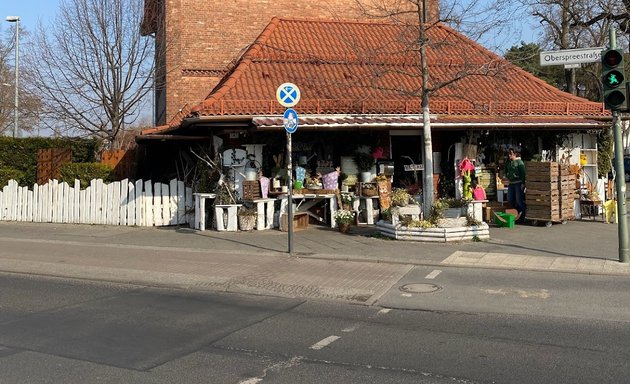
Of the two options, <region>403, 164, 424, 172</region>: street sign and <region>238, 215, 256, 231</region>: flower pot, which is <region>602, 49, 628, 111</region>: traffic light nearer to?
<region>403, 164, 424, 172</region>: street sign

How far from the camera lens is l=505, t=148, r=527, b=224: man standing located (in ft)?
49.6

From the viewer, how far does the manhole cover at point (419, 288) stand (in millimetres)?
8227

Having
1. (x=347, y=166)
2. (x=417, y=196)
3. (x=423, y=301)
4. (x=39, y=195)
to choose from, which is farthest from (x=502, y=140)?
(x=39, y=195)

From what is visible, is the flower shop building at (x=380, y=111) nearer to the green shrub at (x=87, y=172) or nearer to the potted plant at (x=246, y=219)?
the potted plant at (x=246, y=219)

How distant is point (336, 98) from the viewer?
51.7 ft

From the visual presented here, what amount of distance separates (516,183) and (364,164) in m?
4.06

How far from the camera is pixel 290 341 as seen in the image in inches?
232

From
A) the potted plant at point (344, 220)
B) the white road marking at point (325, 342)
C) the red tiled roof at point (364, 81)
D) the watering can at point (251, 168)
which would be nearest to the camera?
the white road marking at point (325, 342)

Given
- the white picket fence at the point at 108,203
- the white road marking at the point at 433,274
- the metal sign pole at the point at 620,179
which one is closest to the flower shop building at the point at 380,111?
the white picket fence at the point at 108,203

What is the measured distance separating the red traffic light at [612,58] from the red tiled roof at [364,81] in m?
4.39

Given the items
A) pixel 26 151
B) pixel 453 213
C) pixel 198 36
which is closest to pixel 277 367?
pixel 453 213

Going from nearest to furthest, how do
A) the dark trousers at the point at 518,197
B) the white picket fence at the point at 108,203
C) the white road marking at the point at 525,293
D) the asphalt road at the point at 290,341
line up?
1. the asphalt road at the point at 290,341
2. the white road marking at the point at 525,293
3. the dark trousers at the point at 518,197
4. the white picket fence at the point at 108,203

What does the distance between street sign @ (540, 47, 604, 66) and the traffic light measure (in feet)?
0.85

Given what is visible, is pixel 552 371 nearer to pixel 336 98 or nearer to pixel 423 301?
pixel 423 301
